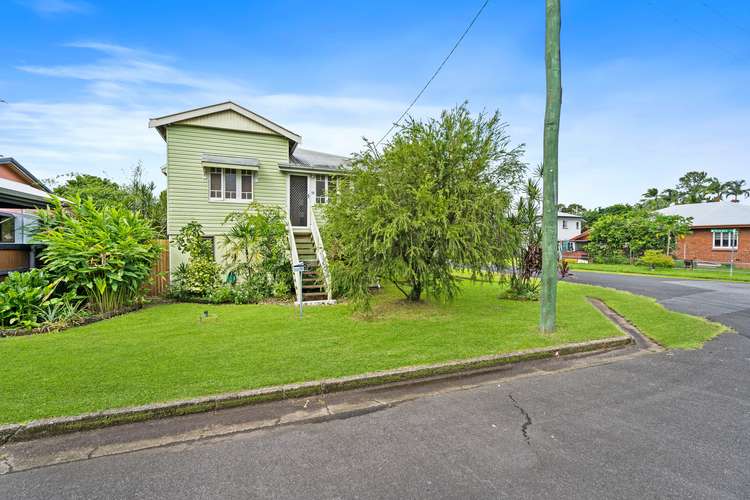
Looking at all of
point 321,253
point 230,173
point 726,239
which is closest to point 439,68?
point 321,253

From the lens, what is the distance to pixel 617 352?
5516 millimetres

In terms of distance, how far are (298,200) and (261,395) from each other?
34.5ft

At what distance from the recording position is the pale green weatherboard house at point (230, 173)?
38.3ft

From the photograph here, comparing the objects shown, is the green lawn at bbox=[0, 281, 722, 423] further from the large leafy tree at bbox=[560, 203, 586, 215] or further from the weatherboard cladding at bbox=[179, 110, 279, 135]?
the large leafy tree at bbox=[560, 203, 586, 215]

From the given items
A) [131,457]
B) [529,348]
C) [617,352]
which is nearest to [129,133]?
[131,457]

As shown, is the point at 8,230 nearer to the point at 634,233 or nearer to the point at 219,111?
the point at 219,111

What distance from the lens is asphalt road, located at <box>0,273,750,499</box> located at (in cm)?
235

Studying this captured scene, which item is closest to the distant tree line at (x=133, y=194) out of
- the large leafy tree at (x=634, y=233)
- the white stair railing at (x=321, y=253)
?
the white stair railing at (x=321, y=253)

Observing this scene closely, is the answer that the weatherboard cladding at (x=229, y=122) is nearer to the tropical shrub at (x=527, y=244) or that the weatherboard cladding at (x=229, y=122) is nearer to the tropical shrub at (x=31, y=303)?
the tropical shrub at (x=31, y=303)

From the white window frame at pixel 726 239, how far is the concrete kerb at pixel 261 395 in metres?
27.8

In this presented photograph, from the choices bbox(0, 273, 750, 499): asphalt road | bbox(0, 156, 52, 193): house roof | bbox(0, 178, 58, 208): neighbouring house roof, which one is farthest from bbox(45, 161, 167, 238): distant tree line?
bbox(0, 273, 750, 499): asphalt road

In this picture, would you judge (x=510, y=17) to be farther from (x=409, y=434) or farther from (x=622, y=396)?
(x=409, y=434)

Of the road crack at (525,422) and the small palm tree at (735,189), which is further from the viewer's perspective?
the small palm tree at (735,189)

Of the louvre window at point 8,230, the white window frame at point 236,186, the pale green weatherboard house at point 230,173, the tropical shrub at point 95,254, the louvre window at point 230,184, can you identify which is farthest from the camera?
the louvre window at point 230,184
